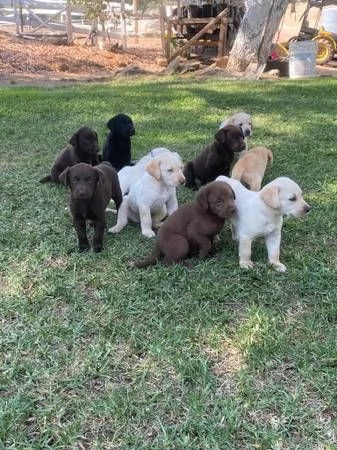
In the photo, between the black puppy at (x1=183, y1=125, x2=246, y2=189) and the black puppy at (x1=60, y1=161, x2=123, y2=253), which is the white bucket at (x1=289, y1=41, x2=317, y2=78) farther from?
the black puppy at (x1=60, y1=161, x2=123, y2=253)

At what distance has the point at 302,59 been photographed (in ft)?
56.7

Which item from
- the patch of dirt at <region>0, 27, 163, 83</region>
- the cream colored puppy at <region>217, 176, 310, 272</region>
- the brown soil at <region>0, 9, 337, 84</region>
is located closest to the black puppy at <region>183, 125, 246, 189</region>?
the cream colored puppy at <region>217, 176, 310, 272</region>

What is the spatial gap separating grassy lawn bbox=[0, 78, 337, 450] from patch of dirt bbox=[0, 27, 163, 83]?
13.3 metres

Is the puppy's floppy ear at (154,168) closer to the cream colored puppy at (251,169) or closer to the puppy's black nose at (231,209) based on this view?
the puppy's black nose at (231,209)

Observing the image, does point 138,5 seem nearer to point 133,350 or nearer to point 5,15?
point 5,15

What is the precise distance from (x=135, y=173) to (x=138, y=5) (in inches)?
997

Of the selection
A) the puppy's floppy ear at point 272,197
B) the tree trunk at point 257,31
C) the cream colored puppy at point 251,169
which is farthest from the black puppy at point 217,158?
the tree trunk at point 257,31

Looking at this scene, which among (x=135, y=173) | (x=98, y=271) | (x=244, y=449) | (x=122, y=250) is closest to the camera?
(x=244, y=449)

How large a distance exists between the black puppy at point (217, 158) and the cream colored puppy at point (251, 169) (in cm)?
20

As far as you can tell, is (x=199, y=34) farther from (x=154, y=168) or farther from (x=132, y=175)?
(x=154, y=168)

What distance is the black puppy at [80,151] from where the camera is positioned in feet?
21.6

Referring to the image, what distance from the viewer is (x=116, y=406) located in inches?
120

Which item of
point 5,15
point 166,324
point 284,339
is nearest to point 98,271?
point 166,324

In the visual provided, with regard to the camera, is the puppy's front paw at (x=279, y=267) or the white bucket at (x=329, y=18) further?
the white bucket at (x=329, y=18)
